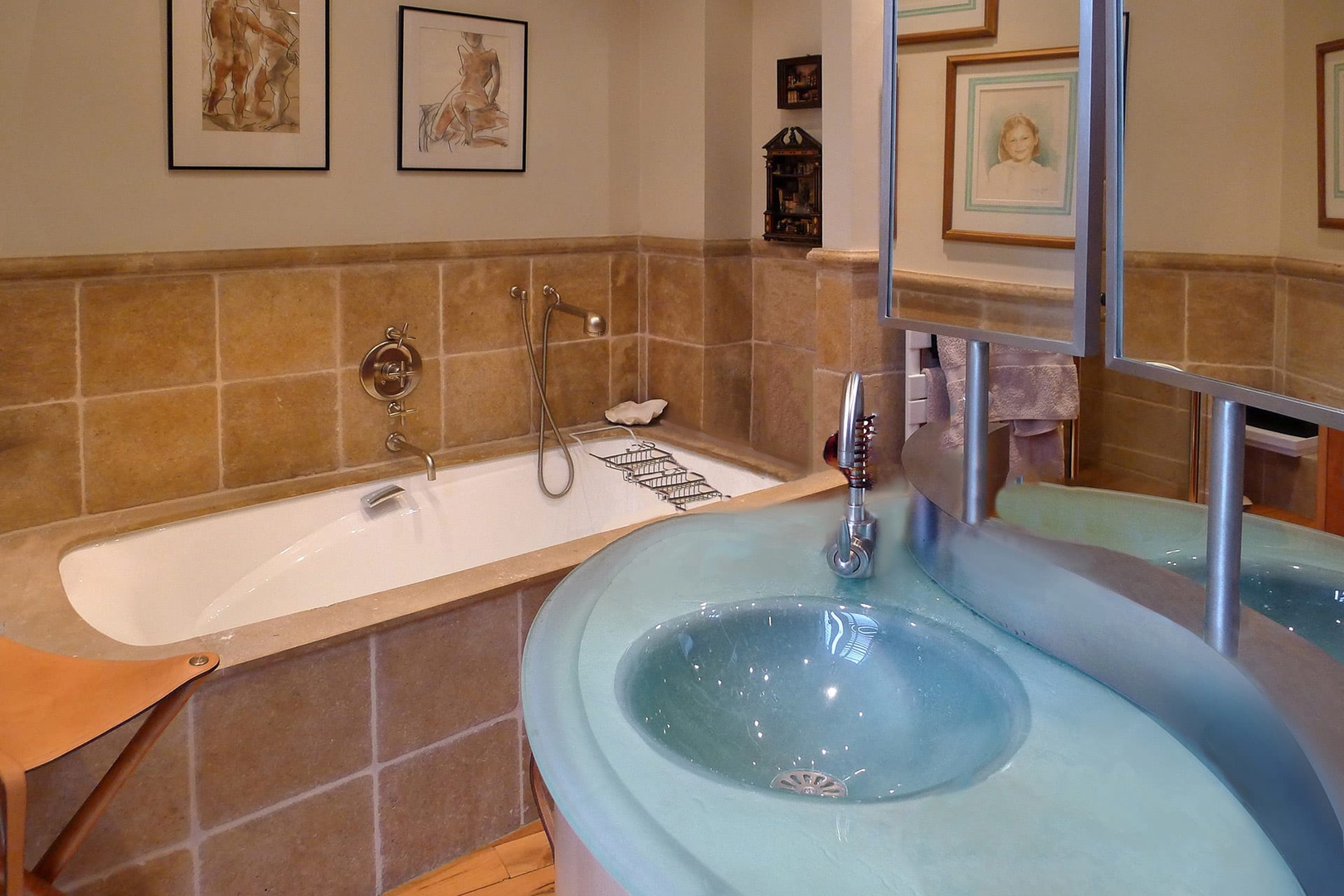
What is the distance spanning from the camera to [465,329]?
361 centimetres

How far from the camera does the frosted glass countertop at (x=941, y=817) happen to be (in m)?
0.77

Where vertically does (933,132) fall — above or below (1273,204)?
above

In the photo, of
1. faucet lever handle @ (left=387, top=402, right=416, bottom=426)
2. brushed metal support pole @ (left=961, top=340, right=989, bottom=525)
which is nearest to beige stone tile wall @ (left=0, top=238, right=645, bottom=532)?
faucet lever handle @ (left=387, top=402, right=416, bottom=426)

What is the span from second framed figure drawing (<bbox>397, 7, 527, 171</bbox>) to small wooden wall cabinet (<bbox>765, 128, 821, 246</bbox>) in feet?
2.76

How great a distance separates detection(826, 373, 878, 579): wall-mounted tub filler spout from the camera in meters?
1.40

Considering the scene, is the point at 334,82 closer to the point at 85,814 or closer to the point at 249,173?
the point at 249,173

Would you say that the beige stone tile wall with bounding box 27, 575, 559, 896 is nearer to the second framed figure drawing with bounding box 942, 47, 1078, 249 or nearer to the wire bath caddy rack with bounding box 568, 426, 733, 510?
the wire bath caddy rack with bounding box 568, 426, 733, 510

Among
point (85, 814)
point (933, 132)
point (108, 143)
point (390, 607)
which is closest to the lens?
point (933, 132)

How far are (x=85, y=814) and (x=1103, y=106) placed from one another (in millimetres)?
1716

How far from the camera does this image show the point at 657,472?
3.67 metres

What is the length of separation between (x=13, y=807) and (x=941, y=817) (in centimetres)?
118

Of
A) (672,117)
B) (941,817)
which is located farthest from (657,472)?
(941,817)

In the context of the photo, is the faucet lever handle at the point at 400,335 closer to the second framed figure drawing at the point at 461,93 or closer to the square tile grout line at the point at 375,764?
the second framed figure drawing at the point at 461,93

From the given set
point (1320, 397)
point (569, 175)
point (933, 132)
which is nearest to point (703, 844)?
point (1320, 397)
